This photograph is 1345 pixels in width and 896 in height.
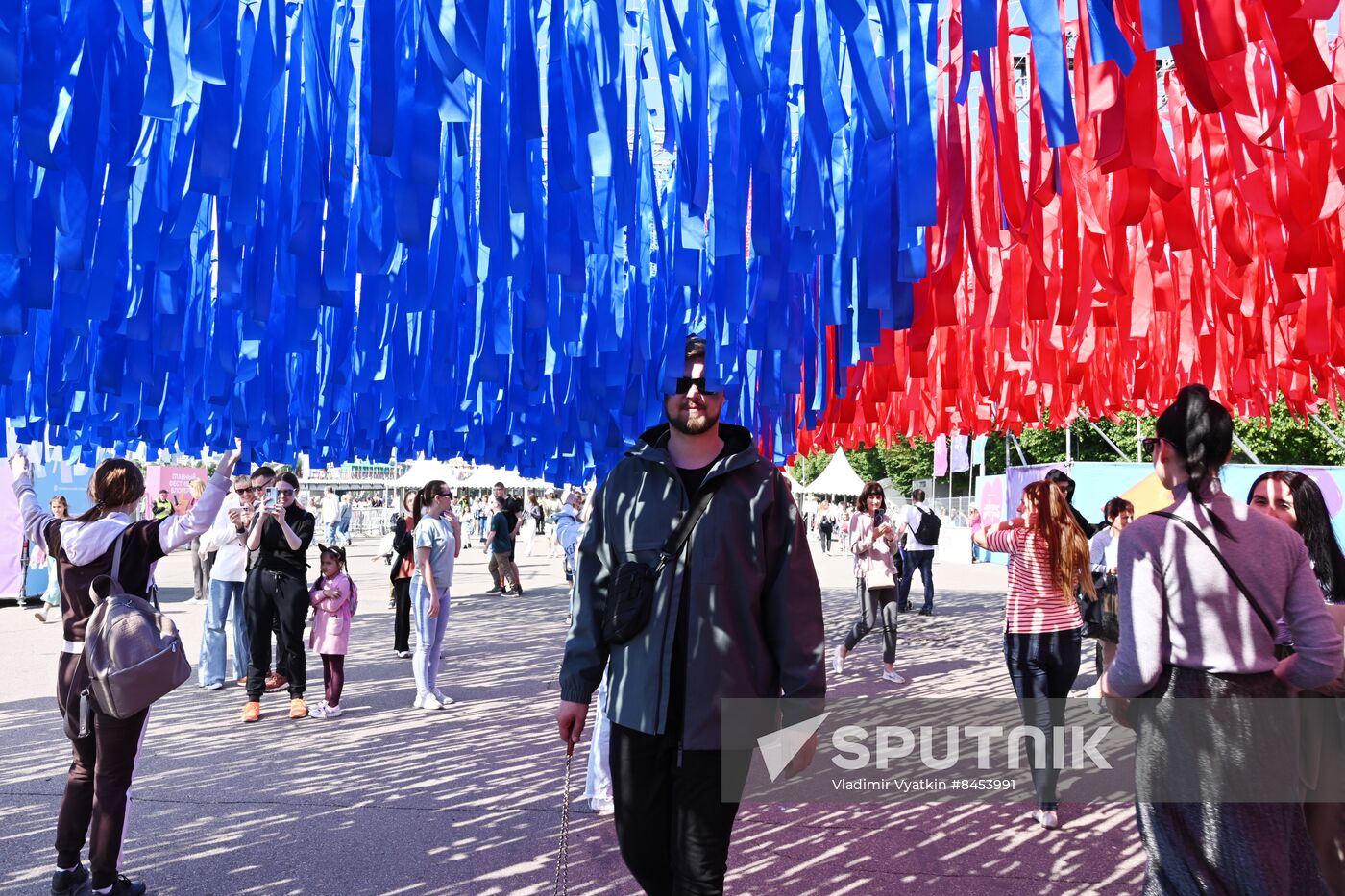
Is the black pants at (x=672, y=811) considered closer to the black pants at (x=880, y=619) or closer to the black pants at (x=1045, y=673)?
the black pants at (x=1045, y=673)

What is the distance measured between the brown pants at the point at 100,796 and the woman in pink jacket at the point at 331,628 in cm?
296

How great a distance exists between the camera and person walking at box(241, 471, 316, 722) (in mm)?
6131

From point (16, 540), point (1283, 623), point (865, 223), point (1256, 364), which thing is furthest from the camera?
point (16, 540)

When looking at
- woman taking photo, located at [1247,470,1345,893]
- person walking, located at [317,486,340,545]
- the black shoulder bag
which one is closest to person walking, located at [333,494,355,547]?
person walking, located at [317,486,340,545]

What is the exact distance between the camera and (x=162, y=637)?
3.06 meters

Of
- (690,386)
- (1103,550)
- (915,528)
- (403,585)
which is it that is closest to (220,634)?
(403,585)

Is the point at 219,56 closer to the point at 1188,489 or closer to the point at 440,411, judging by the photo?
the point at 1188,489

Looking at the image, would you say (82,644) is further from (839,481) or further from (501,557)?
(839,481)

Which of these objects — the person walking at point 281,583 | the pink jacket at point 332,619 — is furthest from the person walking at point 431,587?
the person walking at point 281,583

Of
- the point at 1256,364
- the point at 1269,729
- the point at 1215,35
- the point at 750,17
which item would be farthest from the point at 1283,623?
the point at 1256,364

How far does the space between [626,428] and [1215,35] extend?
2951 mm

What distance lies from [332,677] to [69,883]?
3070mm

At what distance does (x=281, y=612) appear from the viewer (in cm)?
630

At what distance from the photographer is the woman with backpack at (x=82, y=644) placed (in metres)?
2.99
